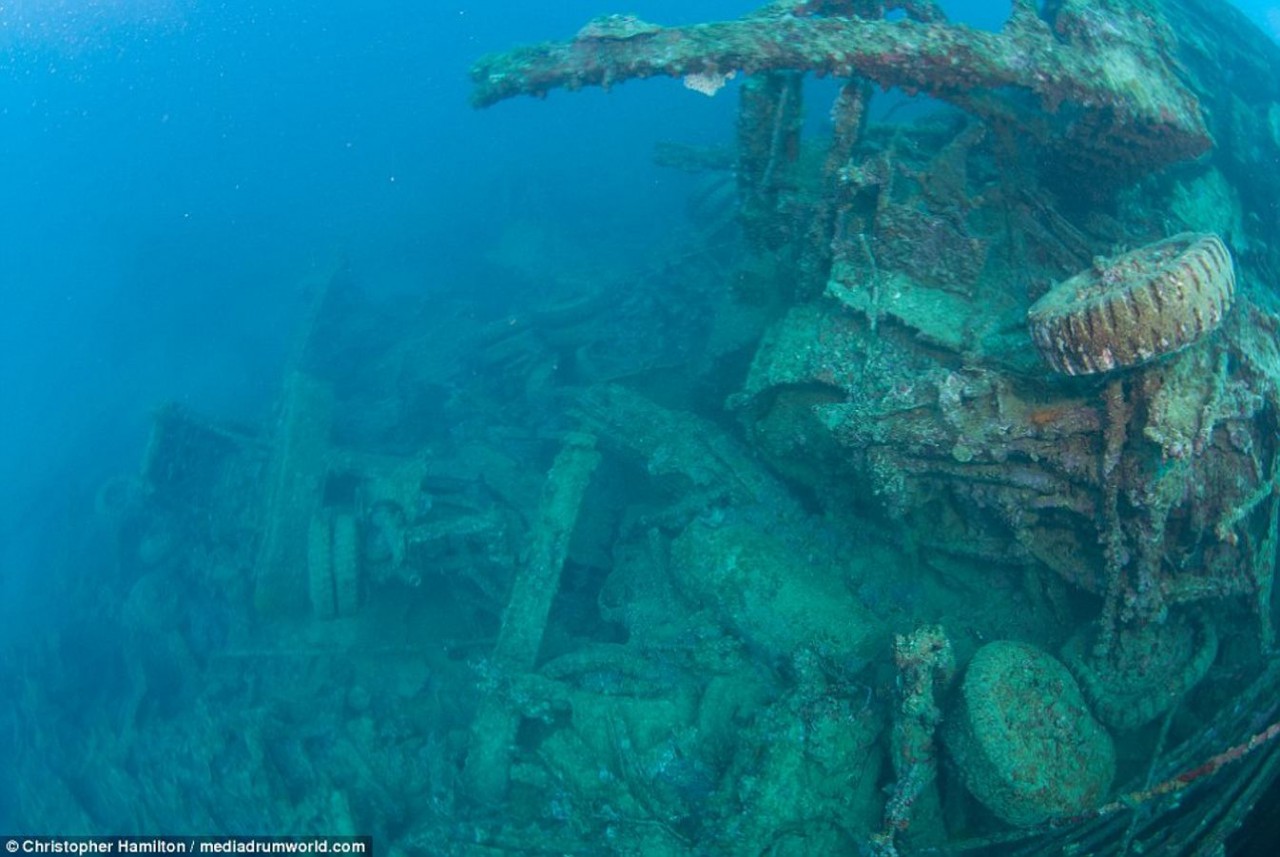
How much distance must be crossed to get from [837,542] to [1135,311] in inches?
108

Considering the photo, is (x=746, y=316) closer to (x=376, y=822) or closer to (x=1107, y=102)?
(x=1107, y=102)

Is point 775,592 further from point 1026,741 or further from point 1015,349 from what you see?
point 1015,349

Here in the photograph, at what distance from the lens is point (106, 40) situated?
108 m

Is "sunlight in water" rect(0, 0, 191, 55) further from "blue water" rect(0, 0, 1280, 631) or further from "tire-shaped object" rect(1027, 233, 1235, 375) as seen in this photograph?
"tire-shaped object" rect(1027, 233, 1235, 375)

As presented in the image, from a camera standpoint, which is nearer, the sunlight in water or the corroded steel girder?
the corroded steel girder

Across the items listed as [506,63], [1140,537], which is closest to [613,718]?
[1140,537]

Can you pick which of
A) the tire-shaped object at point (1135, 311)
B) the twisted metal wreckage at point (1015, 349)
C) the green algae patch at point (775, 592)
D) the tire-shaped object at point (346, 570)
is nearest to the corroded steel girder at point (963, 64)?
the twisted metal wreckage at point (1015, 349)

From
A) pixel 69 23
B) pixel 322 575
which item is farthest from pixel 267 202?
pixel 69 23

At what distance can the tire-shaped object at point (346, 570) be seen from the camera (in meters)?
Result: 7.14

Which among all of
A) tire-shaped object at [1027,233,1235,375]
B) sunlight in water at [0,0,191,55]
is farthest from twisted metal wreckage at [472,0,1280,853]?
sunlight in water at [0,0,191,55]

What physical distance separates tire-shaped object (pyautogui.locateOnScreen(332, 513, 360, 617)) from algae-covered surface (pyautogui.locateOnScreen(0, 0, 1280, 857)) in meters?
0.04

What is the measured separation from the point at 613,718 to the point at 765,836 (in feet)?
4.50

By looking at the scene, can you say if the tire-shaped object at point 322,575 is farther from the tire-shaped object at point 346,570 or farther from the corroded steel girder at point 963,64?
the corroded steel girder at point 963,64

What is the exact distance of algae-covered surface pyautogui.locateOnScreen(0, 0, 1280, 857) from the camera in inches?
146
